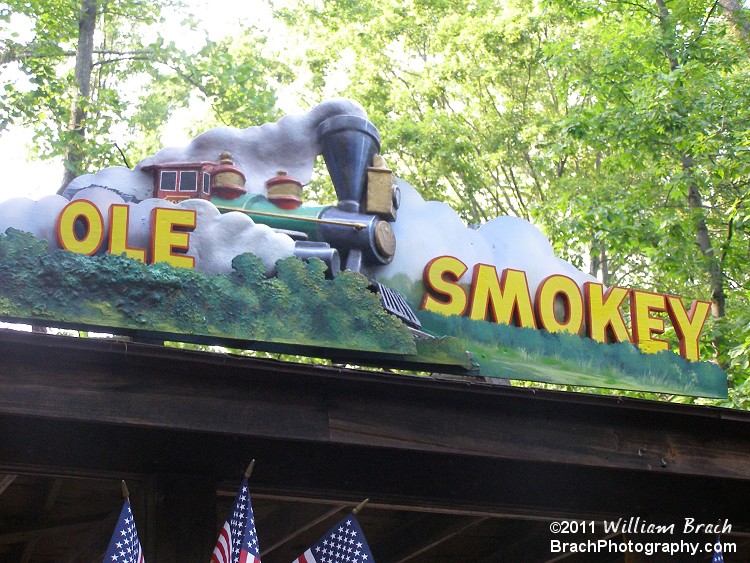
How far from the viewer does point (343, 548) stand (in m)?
4.74

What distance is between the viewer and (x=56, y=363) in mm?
4441

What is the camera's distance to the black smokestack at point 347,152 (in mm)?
7312

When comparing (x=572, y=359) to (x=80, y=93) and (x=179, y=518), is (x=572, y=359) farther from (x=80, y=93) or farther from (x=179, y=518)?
(x=80, y=93)

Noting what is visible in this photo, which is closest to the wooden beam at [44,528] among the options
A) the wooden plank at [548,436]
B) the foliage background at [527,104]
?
the wooden plank at [548,436]

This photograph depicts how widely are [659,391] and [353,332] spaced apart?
8.02ft

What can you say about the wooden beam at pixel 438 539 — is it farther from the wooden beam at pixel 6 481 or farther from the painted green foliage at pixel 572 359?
the wooden beam at pixel 6 481

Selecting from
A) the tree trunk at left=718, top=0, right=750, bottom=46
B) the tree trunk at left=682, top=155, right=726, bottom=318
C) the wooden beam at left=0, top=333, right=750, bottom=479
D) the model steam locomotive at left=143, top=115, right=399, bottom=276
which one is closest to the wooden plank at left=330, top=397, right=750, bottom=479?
the wooden beam at left=0, top=333, right=750, bottom=479

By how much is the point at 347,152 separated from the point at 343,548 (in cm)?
346

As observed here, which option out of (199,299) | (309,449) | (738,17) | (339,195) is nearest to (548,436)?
(309,449)

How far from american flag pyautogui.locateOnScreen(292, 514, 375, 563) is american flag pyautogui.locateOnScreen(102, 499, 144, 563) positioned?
2.73ft

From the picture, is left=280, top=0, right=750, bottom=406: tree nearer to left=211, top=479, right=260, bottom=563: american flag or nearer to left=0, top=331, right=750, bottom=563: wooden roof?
left=0, top=331, right=750, bottom=563: wooden roof

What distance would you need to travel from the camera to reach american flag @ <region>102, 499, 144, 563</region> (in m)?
4.29

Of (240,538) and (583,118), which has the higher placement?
(583,118)

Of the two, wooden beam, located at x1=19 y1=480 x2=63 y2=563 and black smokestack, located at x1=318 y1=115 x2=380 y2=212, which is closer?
wooden beam, located at x1=19 y1=480 x2=63 y2=563
